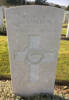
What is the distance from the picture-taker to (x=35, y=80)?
2303mm

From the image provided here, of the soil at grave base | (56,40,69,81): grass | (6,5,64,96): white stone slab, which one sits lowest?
the soil at grave base

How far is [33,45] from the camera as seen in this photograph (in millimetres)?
1983

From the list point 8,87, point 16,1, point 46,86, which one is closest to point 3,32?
point 8,87

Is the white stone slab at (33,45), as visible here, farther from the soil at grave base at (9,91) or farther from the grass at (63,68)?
the grass at (63,68)

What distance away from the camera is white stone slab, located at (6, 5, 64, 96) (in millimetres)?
1797

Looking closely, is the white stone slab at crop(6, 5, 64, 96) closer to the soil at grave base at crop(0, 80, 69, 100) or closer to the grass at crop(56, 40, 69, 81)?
the soil at grave base at crop(0, 80, 69, 100)

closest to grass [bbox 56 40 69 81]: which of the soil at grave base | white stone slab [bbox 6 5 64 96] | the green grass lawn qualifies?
the green grass lawn

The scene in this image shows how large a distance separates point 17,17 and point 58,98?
67.0 inches

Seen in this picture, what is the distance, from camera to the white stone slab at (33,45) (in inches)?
70.7

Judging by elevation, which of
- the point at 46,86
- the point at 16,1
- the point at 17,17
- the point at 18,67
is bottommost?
the point at 46,86

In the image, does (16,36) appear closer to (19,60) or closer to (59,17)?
(19,60)

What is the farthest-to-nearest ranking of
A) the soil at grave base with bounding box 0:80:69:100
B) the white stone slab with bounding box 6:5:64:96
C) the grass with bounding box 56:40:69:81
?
the grass with bounding box 56:40:69:81 → the soil at grave base with bounding box 0:80:69:100 → the white stone slab with bounding box 6:5:64:96

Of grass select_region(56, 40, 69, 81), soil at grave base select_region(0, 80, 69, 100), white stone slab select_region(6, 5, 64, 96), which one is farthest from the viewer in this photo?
grass select_region(56, 40, 69, 81)

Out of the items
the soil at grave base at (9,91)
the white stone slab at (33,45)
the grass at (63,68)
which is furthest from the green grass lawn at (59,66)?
the white stone slab at (33,45)
